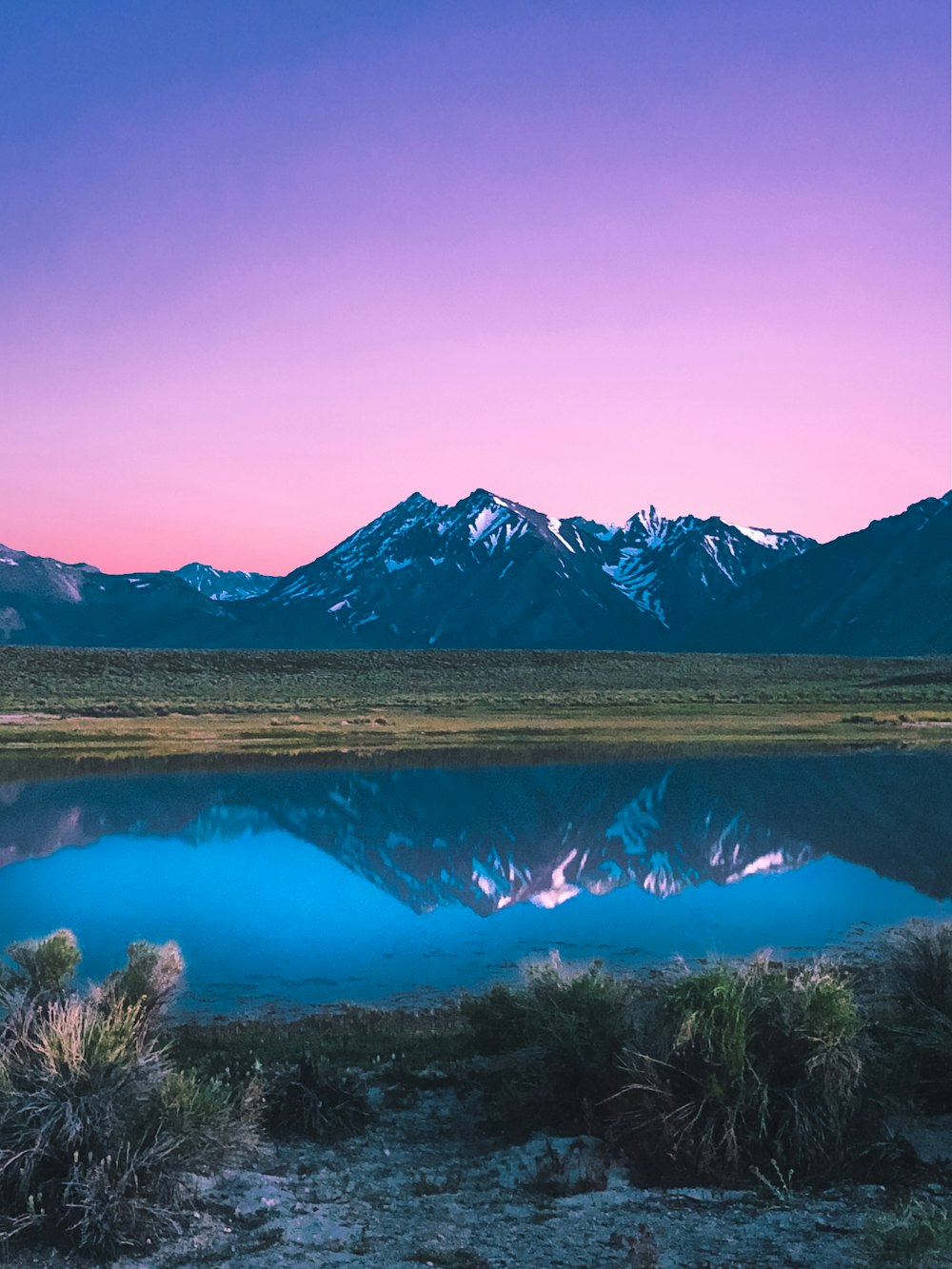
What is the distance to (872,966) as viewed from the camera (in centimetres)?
1416

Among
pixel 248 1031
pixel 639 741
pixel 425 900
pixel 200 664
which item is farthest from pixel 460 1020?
pixel 200 664

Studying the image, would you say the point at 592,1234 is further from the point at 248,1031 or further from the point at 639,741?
the point at 639,741

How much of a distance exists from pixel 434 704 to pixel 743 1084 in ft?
196

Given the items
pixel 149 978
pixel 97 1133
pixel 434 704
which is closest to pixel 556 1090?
pixel 97 1133

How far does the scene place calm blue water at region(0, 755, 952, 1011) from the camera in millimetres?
16406

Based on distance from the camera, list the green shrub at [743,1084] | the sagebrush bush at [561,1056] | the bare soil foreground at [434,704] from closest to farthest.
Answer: the green shrub at [743,1084] < the sagebrush bush at [561,1056] < the bare soil foreground at [434,704]

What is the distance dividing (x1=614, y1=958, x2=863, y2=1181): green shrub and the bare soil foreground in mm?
32690

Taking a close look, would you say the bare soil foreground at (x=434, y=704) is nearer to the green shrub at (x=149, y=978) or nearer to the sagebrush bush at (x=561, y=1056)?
the green shrub at (x=149, y=978)

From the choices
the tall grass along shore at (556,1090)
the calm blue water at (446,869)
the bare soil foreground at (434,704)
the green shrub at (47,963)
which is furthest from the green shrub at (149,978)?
the bare soil foreground at (434,704)

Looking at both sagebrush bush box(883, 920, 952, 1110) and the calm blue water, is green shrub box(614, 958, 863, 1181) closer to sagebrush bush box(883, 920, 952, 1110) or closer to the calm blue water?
sagebrush bush box(883, 920, 952, 1110)

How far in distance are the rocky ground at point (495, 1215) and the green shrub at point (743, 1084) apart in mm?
352

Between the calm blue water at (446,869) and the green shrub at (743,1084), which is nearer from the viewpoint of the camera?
the green shrub at (743,1084)

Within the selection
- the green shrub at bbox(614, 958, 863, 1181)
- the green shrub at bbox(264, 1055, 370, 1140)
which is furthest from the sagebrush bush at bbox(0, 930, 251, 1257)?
the green shrub at bbox(614, 958, 863, 1181)

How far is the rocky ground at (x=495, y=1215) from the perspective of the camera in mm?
7281
